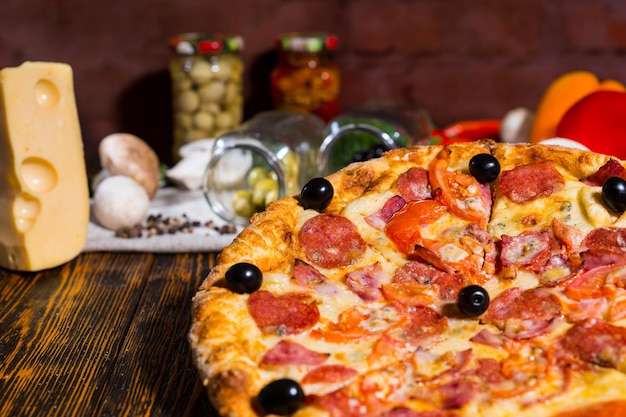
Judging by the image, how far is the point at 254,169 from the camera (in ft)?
8.39

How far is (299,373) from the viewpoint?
1.28 metres

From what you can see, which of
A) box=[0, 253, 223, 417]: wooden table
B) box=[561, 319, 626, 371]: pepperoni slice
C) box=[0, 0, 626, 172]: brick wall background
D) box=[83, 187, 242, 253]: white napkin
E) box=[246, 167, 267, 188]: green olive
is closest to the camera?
box=[561, 319, 626, 371]: pepperoni slice

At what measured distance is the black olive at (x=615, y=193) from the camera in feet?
5.24

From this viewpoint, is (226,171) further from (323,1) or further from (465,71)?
(465,71)

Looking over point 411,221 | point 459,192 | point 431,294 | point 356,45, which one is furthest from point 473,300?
point 356,45

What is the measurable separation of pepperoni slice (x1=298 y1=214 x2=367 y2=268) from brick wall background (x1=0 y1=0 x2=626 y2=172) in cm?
184

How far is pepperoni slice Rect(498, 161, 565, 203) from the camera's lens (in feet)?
5.65

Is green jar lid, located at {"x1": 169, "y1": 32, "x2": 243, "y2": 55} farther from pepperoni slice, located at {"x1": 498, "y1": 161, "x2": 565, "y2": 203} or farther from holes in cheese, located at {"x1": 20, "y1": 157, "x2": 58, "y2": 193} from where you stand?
pepperoni slice, located at {"x1": 498, "y1": 161, "x2": 565, "y2": 203}

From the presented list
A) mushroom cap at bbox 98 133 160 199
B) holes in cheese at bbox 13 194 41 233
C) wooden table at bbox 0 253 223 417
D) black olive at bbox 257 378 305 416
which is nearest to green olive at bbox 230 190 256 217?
wooden table at bbox 0 253 223 417

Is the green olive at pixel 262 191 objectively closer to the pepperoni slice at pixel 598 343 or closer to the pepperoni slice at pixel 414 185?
the pepperoni slice at pixel 414 185

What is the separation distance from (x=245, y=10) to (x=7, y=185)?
5.36 ft

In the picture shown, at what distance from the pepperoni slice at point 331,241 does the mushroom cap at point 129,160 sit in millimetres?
1100

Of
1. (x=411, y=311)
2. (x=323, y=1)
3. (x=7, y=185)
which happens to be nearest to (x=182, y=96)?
(x=323, y=1)

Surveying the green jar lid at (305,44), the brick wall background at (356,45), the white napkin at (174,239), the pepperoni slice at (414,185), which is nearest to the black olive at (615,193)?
the pepperoni slice at (414,185)
